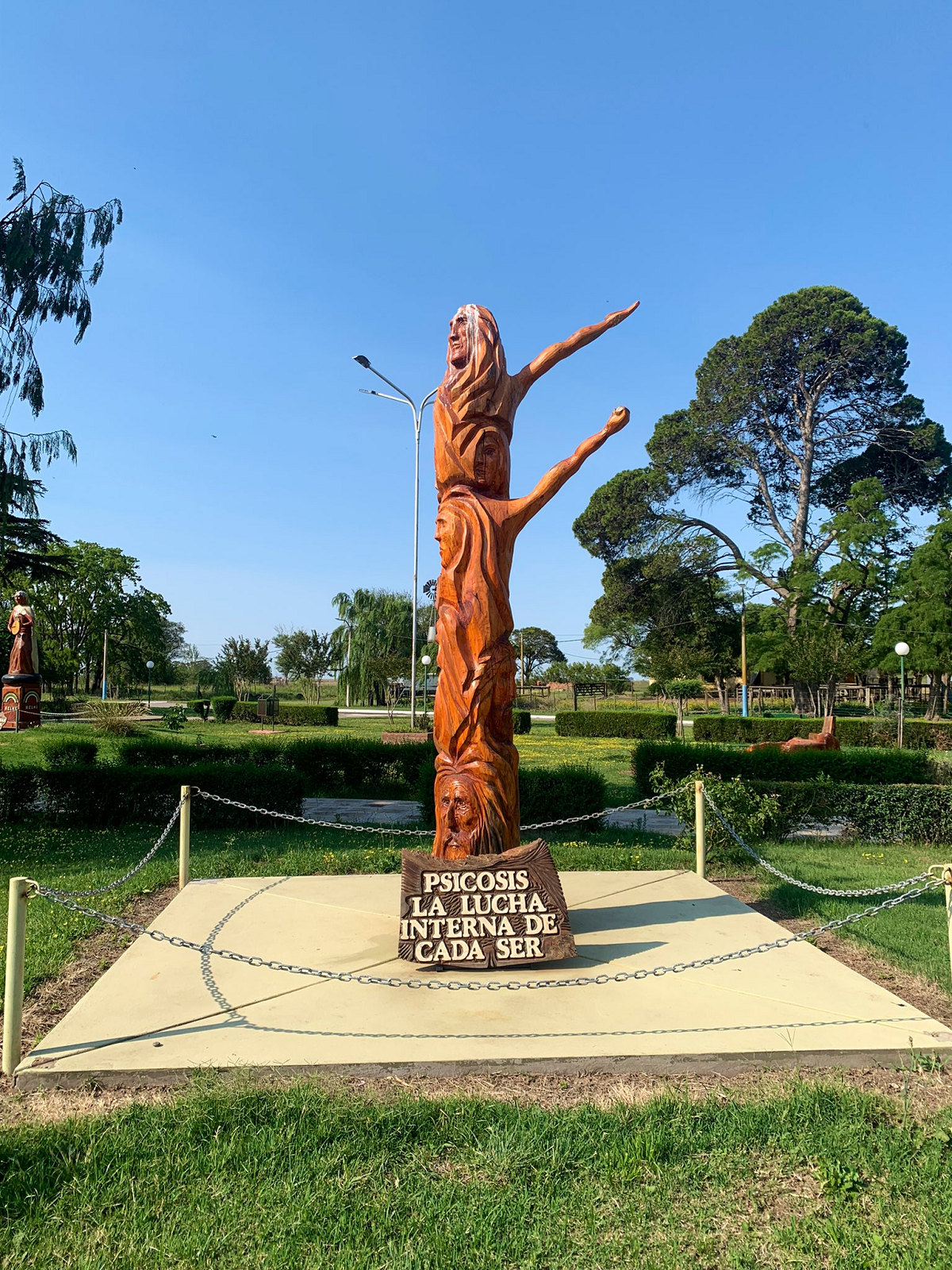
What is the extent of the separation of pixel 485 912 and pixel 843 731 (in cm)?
2303

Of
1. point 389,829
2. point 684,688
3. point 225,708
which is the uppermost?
point 684,688

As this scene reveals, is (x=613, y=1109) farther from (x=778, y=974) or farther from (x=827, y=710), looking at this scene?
(x=827, y=710)

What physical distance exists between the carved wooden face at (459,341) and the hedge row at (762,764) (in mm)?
Answer: 7638

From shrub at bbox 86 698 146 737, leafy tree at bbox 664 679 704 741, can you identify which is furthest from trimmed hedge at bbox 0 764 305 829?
leafy tree at bbox 664 679 704 741

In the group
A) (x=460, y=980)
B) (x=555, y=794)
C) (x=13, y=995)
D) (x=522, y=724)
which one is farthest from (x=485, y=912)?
(x=522, y=724)

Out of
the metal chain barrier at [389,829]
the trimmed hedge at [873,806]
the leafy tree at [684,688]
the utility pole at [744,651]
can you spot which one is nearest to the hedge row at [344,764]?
the metal chain barrier at [389,829]

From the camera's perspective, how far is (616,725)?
27719mm

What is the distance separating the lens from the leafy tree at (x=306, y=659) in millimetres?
47688

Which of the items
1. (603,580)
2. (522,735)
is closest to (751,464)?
(603,580)

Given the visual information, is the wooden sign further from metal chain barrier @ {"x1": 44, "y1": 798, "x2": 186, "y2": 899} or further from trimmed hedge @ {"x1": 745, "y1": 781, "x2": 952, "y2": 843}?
trimmed hedge @ {"x1": 745, "y1": 781, "x2": 952, "y2": 843}

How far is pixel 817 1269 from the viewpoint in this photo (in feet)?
8.38

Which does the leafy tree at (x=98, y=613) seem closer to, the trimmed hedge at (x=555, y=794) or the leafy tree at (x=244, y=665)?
the leafy tree at (x=244, y=665)

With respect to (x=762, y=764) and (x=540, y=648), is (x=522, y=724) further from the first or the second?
(x=540, y=648)

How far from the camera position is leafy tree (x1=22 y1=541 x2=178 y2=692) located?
4691 centimetres
